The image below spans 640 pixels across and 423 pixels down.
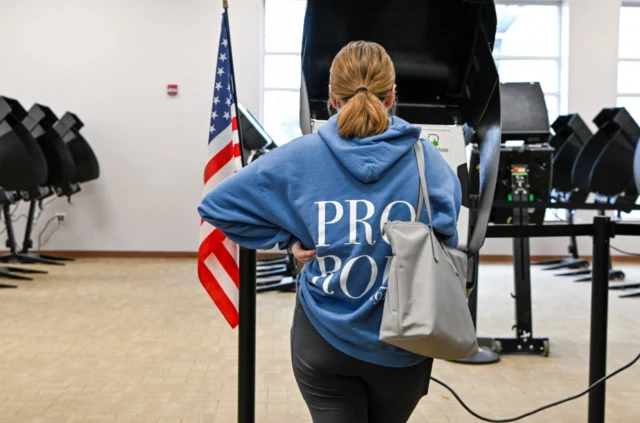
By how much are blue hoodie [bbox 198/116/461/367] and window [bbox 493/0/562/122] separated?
905cm

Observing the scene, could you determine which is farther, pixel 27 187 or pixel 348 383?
pixel 27 187

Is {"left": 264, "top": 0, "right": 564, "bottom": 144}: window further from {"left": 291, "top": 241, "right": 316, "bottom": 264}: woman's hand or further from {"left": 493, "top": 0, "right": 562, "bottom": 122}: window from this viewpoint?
{"left": 291, "top": 241, "right": 316, "bottom": 264}: woman's hand

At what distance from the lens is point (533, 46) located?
33.3 ft

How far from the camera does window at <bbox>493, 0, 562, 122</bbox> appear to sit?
399 inches

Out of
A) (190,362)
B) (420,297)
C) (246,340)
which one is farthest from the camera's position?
(190,362)

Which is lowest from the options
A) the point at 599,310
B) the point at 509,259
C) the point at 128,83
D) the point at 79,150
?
the point at 509,259

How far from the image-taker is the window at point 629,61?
10.2 meters

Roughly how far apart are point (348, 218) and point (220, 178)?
0.97 m

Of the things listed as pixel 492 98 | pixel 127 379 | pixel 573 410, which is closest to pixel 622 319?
pixel 573 410

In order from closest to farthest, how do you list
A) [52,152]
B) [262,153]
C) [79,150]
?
[262,153] → [52,152] → [79,150]

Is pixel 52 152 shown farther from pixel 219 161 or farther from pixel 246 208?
pixel 246 208

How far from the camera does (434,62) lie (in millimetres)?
3061

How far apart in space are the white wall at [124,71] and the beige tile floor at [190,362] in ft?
10.2

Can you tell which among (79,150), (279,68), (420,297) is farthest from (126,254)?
(420,297)
